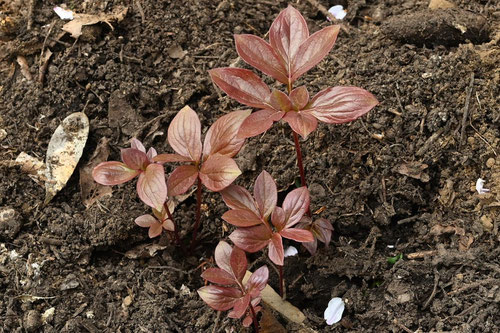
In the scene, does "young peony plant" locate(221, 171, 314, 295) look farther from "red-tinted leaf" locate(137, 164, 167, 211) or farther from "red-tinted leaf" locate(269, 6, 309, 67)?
"red-tinted leaf" locate(269, 6, 309, 67)

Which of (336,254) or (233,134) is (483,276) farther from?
(233,134)

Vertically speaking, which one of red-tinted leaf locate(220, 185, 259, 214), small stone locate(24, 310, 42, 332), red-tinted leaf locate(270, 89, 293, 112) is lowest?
small stone locate(24, 310, 42, 332)

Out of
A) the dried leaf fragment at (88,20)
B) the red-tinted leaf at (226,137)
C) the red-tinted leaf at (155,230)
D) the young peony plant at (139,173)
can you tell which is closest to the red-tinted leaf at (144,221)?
the red-tinted leaf at (155,230)

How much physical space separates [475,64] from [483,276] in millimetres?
869

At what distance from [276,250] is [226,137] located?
41cm

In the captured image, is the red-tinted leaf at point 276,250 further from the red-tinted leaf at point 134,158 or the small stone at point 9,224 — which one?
the small stone at point 9,224

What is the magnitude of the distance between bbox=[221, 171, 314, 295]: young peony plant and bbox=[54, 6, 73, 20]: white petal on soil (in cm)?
122

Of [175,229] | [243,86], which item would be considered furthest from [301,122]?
[175,229]

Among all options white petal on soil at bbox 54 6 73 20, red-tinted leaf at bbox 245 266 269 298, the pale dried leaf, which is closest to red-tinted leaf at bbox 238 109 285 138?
red-tinted leaf at bbox 245 266 269 298

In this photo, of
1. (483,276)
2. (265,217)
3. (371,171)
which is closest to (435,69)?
(371,171)

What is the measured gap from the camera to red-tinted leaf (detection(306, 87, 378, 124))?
5.89ft

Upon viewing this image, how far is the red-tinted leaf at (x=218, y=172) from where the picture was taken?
6.10 feet

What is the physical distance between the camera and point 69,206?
7.63ft

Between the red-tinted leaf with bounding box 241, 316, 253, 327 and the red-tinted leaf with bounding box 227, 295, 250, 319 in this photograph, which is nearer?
the red-tinted leaf with bounding box 227, 295, 250, 319
